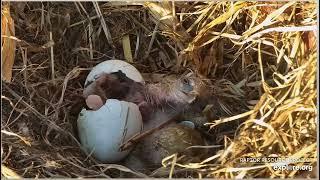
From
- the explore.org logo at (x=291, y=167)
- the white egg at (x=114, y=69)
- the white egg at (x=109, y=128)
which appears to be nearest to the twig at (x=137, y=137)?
the white egg at (x=109, y=128)

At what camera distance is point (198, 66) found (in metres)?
1.28

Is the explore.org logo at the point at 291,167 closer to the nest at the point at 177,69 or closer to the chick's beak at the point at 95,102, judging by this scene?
the nest at the point at 177,69

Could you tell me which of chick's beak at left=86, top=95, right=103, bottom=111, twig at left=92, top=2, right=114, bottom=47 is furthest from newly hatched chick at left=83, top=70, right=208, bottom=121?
twig at left=92, top=2, right=114, bottom=47

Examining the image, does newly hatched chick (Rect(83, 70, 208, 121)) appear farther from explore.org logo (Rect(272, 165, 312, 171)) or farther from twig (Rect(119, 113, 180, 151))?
explore.org logo (Rect(272, 165, 312, 171))

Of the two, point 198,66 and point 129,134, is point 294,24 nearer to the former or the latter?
point 198,66

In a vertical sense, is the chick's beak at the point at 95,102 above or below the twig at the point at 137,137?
above

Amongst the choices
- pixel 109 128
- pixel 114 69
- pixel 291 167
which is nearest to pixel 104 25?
pixel 114 69

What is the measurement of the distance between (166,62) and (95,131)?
0.88 feet

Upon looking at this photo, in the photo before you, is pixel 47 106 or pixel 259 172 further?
pixel 47 106

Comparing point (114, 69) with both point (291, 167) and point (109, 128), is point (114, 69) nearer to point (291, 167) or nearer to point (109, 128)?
point (109, 128)

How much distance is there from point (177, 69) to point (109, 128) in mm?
247

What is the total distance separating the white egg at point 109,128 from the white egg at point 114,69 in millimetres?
70

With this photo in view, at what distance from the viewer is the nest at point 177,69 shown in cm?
112

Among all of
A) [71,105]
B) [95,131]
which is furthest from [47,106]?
[95,131]
